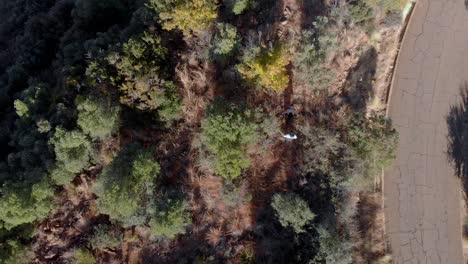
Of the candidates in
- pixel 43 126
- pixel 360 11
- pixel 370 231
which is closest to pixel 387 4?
pixel 360 11

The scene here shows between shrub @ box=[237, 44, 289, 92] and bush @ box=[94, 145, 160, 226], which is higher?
shrub @ box=[237, 44, 289, 92]

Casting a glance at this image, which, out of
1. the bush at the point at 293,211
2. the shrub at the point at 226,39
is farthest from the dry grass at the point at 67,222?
the bush at the point at 293,211

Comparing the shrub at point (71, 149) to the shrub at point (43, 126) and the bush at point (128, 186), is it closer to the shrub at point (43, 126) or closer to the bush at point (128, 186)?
the shrub at point (43, 126)

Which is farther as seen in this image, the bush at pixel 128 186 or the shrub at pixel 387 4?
the shrub at pixel 387 4

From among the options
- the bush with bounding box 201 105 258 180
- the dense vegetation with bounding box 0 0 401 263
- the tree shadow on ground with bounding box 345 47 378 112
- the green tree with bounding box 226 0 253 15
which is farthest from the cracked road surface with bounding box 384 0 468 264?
the green tree with bounding box 226 0 253 15

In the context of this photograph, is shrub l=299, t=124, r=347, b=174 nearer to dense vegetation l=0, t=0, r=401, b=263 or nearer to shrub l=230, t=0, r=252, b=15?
dense vegetation l=0, t=0, r=401, b=263

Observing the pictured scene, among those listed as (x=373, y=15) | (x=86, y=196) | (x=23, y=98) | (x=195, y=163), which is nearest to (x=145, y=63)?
(x=195, y=163)

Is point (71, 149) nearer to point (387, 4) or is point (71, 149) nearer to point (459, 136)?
point (387, 4)

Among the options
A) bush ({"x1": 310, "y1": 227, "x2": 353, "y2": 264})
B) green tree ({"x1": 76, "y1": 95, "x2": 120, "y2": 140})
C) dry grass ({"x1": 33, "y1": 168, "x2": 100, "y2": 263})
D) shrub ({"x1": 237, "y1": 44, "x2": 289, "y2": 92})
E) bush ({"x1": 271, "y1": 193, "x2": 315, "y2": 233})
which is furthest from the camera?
dry grass ({"x1": 33, "y1": 168, "x2": 100, "y2": 263})
